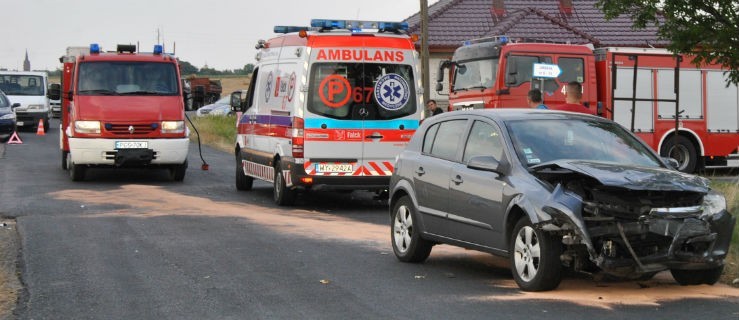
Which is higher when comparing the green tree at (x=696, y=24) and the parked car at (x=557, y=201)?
the green tree at (x=696, y=24)

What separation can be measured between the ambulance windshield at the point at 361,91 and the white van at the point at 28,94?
25.1m

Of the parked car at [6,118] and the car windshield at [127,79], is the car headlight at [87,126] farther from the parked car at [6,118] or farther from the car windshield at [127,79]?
the parked car at [6,118]

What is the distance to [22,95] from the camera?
1583 inches

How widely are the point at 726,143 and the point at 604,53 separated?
4.09m

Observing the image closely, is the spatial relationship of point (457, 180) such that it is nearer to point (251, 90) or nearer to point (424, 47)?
point (251, 90)

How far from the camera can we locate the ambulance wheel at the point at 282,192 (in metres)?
17.5

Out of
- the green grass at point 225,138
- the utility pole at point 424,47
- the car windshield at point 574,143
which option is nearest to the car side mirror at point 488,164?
the car windshield at point 574,143

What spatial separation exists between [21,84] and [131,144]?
21822 mm

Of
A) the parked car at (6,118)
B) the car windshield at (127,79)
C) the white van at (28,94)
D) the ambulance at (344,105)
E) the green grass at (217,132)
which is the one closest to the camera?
the ambulance at (344,105)

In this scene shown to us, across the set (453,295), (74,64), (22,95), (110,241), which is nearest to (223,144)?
(22,95)

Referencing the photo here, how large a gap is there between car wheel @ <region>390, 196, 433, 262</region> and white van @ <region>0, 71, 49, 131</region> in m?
30.5

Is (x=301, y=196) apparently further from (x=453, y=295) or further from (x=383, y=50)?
(x=453, y=295)

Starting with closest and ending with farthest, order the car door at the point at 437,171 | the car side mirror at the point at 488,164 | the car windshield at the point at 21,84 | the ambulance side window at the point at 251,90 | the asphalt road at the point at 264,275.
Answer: the asphalt road at the point at 264,275 → the car side mirror at the point at 488,164 → the car door at the point at 437,171 → the ambulance side window at the point at 251,90 → the car windshield at the point at 21,84

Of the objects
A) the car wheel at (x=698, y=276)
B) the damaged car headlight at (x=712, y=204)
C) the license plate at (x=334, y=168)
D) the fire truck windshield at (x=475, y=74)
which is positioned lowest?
the car wheel at (x=698, y=276)
